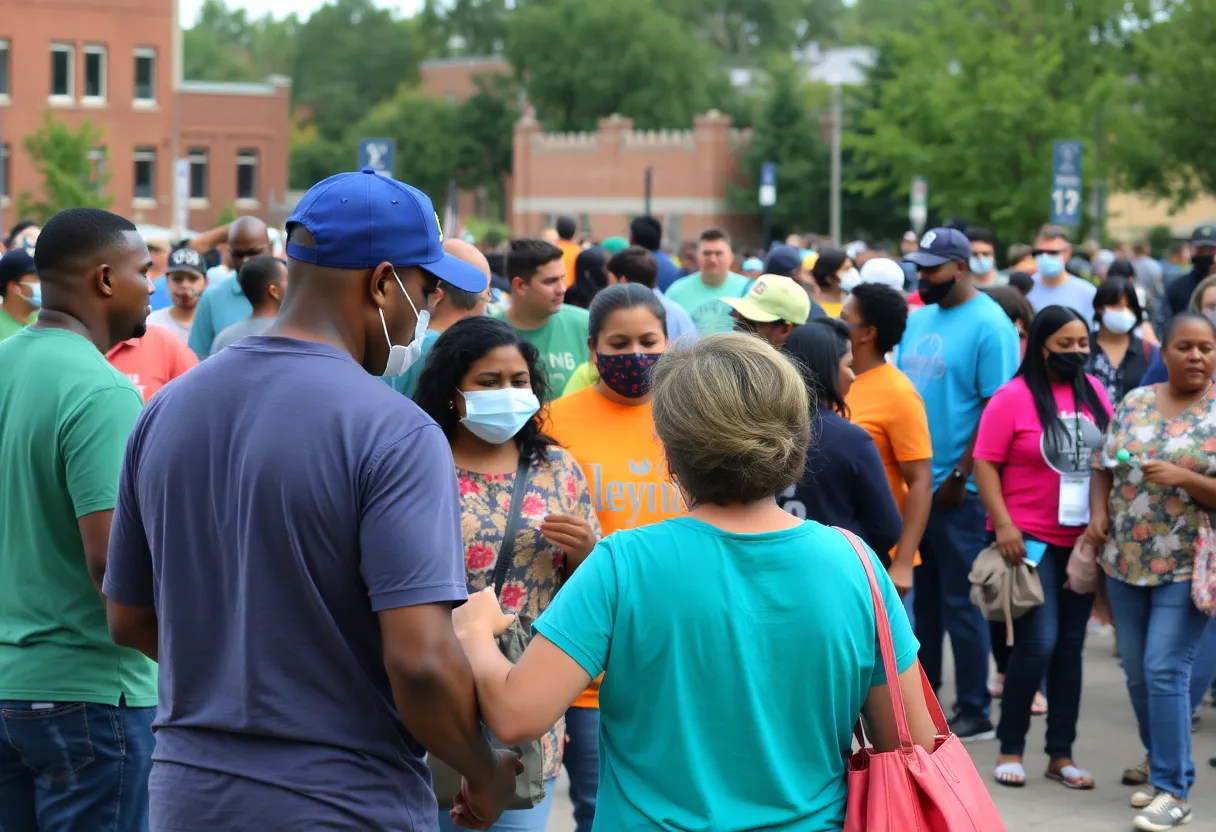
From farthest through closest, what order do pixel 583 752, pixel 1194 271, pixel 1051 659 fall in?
pixel 1194 271 < pixel 1051 659 < pixel 583 752

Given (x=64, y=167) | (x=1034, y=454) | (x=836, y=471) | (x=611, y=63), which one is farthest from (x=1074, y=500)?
(x=611, y=63)

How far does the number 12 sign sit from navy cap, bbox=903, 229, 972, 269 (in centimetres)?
1265

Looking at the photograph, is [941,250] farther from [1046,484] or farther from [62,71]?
[62,71]

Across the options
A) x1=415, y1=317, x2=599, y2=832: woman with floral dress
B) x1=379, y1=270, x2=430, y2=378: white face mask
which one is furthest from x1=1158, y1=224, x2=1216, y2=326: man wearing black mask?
x1=379, y1=270, x2=430, y2=378: white face mask

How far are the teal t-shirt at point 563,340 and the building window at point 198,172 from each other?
205 feet

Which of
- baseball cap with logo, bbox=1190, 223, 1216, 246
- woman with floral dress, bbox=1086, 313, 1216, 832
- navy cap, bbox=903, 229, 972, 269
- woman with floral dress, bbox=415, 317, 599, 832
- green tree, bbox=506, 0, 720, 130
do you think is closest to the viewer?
woman with floral dress, bbox=415, 317, 599, 832

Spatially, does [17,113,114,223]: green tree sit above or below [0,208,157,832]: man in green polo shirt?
above

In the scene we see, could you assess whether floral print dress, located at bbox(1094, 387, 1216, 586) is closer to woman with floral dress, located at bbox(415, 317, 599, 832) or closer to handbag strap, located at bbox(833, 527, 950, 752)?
woman with floral dress, located at bbox(415, 317, 599, 832)

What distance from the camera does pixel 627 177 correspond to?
236ft

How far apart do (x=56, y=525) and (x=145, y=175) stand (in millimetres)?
63368

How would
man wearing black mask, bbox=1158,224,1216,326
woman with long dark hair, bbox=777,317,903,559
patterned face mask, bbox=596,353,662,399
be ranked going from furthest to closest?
man wearing black mask, bbox=1158,224,1216,326, woman with long dark hair, bbox=777,317,903,559, patterned face mask, bbox=596,353,662,399

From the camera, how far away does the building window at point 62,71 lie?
6081cm

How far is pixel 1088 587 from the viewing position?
6676 mm

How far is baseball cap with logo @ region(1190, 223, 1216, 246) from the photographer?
12375mm
